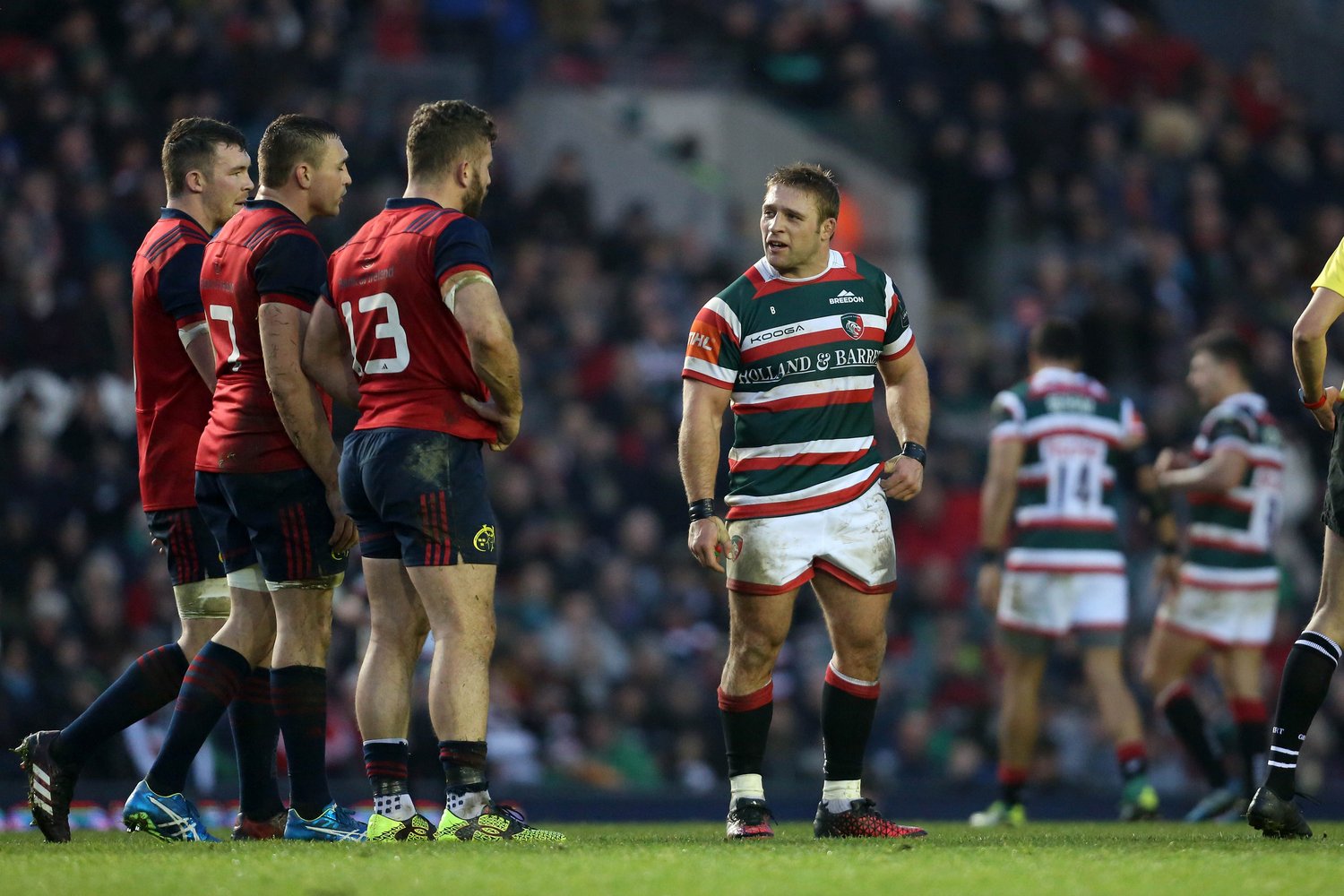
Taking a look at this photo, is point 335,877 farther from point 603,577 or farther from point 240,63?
point 240,63

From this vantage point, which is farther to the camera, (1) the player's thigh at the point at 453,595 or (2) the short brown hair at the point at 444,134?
(2) the short brown hair at the point at 444,134

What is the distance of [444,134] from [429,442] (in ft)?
3.74

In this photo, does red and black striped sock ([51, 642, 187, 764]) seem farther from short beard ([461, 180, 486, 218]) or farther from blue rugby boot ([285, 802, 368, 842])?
short beard ([461, 180, 486, 218])

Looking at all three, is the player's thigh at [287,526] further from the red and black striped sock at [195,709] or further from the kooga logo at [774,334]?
the kooga logo at [774,334]

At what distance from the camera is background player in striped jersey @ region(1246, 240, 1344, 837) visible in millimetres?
6598

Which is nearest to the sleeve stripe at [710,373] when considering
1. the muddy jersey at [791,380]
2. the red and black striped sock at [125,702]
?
the muddy jersey at [791,380]

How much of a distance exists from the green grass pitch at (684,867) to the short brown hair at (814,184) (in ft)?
7.93

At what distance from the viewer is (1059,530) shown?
383 inches

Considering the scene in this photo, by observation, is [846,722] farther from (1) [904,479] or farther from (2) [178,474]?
(2) [178,474]

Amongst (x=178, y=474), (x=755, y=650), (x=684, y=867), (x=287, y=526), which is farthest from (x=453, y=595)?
(x=178, y=474)

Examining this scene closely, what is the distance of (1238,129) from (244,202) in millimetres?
16212

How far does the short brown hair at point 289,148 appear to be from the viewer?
6816 millimetres

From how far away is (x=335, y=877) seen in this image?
17.0 ft

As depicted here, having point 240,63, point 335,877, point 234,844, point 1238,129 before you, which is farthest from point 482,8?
point 335,877
